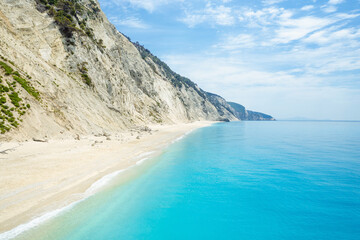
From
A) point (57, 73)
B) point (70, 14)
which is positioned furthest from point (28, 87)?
point (70, 14)

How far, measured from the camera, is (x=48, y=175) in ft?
42.6

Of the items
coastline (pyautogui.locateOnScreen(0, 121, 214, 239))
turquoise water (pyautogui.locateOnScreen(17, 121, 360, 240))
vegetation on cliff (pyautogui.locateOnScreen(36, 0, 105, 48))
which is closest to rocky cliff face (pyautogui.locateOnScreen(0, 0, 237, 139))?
vegetation on cliff (pyautogui.locateOnScreen(36, 0, 105, 48))

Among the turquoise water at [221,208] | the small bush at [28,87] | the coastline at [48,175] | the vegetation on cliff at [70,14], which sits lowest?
the turquoise water at [221,208]

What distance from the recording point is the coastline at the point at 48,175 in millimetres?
9188

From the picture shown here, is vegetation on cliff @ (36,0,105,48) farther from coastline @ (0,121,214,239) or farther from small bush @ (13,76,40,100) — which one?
coastline @ (0,121,214,239)

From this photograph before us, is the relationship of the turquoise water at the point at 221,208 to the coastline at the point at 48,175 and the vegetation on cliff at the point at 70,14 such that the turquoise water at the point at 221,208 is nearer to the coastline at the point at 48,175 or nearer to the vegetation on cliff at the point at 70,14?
the coastline at the point at 48,175

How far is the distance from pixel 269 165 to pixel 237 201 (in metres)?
10.3

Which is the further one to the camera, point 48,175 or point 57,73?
point 57,73

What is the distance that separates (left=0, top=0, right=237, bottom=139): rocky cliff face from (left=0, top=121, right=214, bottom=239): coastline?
3851mm

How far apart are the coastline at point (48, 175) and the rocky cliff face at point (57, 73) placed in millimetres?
3851

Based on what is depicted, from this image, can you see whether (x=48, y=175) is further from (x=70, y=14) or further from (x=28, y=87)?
(x=70, y=14)

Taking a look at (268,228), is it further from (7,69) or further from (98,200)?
(7,69)

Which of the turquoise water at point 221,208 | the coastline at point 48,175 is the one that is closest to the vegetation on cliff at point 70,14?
the coastline at point 48,175

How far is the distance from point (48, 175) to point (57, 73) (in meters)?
25.0
